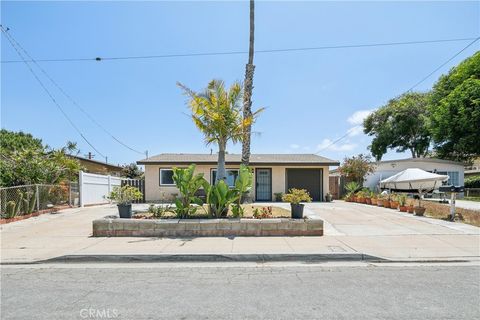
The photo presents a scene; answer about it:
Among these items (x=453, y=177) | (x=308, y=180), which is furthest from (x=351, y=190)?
(x=453, y=177)

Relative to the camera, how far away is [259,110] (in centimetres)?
1284

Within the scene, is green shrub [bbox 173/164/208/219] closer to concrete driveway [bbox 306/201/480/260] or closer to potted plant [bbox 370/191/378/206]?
concrete driveway [bbox 306/201/480/260]

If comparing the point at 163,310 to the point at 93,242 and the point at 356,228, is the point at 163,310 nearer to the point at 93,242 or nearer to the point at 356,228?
the point at 93,242

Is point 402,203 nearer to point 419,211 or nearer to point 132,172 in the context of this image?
point 419,211

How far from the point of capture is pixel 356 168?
22.0 meters

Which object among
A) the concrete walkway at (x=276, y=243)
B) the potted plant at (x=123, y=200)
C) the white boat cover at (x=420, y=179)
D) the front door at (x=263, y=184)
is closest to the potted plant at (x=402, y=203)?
the white boat cover at (x=420, y=179)

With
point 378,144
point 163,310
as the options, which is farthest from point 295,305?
point 378,144

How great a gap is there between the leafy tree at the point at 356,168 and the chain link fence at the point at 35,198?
1699cm

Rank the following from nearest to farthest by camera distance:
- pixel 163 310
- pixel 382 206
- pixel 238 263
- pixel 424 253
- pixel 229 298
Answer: pixel 163 310, pixel 229 298, pixel 238 263, pixel 424 253, pixel 382 206

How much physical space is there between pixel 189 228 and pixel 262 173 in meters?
12.1

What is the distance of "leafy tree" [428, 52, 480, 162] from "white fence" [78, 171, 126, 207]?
84.8ft

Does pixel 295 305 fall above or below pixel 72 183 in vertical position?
below

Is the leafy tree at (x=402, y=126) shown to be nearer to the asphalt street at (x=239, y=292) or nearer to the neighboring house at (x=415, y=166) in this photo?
the neighboring house at (x=415, y=166)

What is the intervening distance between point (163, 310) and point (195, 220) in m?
4.95
